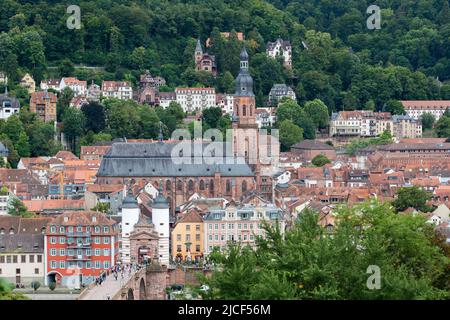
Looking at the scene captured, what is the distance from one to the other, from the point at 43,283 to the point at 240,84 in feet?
109

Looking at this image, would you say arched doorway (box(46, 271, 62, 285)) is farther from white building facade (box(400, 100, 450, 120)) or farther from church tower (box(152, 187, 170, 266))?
white building facade (box(400, 100, 450, 120))

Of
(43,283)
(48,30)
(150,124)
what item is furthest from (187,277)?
(48,30)

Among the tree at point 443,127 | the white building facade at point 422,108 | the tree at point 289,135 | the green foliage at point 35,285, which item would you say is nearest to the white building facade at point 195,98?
the tree at point 289,135

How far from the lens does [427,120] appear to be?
127125 millimetres

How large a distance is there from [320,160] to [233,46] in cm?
2199

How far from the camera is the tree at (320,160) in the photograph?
106 meters

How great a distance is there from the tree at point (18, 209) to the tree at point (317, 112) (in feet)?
141

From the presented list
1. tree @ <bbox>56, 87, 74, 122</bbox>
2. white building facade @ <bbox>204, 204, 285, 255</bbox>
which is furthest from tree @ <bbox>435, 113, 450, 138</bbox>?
white building facade @ <bbox>204, 204, 285, 255</bbox>

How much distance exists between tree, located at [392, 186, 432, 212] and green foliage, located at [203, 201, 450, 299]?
102 feet

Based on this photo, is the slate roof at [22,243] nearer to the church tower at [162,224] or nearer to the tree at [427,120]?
the church tower at [162,224]

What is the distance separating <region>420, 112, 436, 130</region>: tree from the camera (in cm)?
12712

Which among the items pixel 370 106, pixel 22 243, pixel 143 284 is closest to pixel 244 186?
pixel 22 243

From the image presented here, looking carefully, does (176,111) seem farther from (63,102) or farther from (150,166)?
(150,166)

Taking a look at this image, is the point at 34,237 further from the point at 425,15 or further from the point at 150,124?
the point at 425,15
